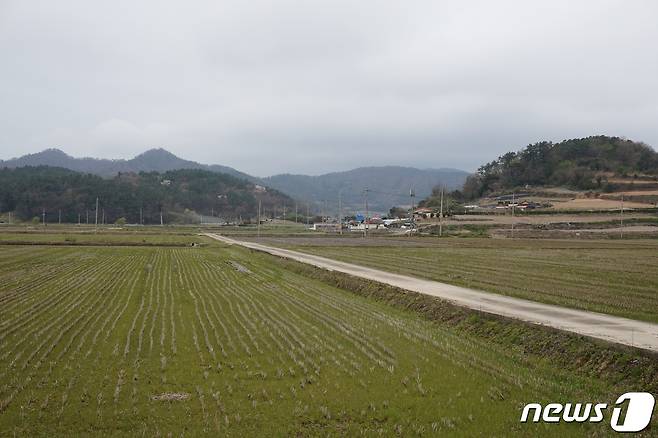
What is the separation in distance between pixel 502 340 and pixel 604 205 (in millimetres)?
103024

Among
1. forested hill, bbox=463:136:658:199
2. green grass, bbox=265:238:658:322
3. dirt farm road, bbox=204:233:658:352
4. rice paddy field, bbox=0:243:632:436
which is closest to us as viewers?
rice paddy field, bbox=0:243:632:436

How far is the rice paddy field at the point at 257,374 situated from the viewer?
8945mm

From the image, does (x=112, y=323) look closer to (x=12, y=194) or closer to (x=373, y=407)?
(x=373, y=407)

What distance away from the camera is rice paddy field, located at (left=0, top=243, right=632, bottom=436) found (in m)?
8.95

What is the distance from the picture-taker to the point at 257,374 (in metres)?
11.5

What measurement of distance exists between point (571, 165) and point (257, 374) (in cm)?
15178

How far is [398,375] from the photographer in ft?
38.6

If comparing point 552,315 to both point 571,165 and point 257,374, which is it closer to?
point 257,374

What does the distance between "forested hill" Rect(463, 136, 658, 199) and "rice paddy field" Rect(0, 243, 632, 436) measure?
130 meters

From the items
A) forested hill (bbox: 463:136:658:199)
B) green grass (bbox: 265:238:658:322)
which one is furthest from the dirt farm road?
forested hill (bbox: 463:136:658:199)

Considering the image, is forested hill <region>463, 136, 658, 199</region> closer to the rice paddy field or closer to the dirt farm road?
the dirt farm road

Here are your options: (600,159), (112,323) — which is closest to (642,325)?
(112,323)

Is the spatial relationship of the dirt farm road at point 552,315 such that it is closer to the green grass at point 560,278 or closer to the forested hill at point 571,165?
the green grass at point 560,278

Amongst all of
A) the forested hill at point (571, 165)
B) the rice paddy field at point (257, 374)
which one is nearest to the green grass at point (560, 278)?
the rice paddy field at point (257, 374)
